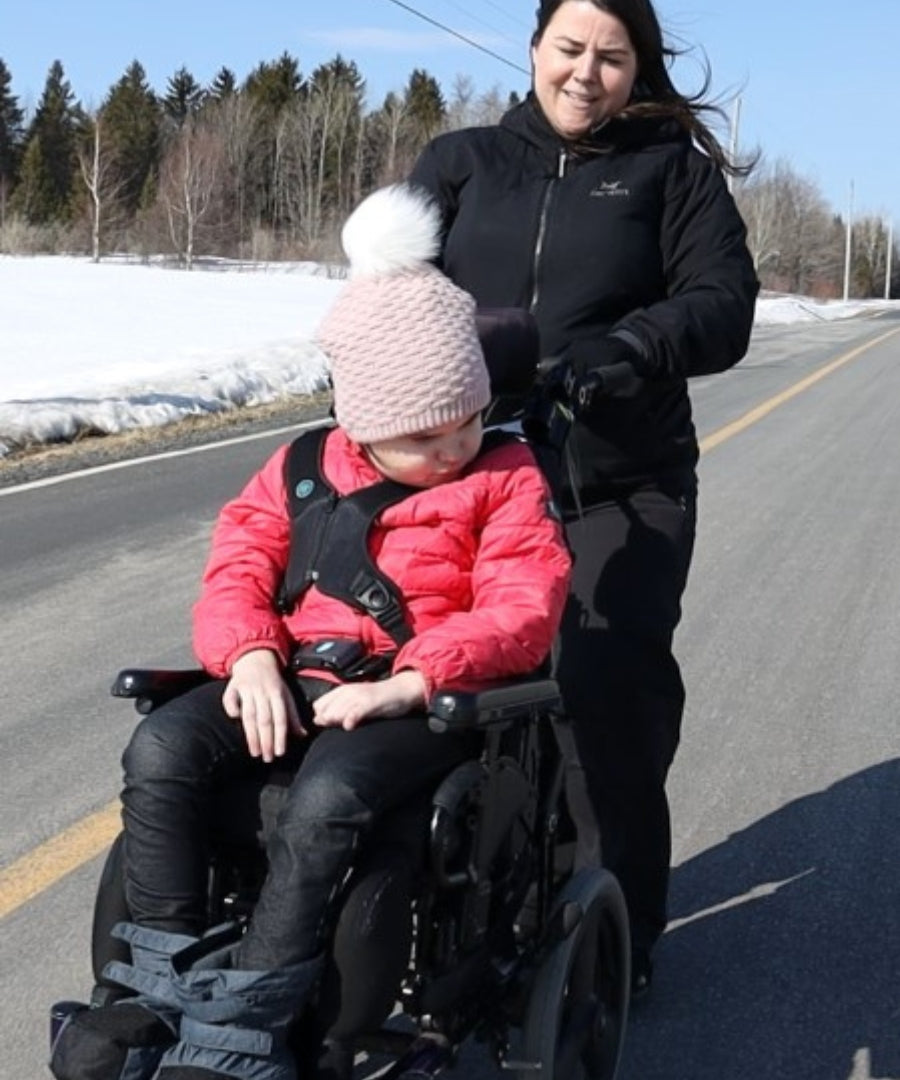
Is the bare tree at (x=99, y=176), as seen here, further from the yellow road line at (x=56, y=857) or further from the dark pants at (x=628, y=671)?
the dark pants at (x=628, y=671)

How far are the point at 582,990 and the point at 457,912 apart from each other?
1.68 feet

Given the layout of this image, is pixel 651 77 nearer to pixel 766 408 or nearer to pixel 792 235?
pixel 766 408

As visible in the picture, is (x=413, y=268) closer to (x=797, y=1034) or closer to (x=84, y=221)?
(x=797, y=1034)

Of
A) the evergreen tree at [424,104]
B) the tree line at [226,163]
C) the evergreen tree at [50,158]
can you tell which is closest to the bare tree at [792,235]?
the tree line at [226,163]

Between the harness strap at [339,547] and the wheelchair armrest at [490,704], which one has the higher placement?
the harness strap at [339,547]

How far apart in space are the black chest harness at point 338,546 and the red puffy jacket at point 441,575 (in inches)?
0.8

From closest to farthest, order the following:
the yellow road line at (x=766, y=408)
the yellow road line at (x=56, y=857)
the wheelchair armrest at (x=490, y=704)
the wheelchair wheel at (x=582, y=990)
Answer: the wheelchair armrest at (x=490, y=704) < the wheelchair wheel at (x=582, y=990) < the yellow road line at (x=56, y=857) < the yellow road line at (x=766, y=408)

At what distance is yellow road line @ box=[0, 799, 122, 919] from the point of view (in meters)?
4.36

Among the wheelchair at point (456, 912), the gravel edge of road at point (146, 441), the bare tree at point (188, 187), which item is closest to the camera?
the wheelchair at point (456, 912)

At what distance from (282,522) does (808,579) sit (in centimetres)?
580

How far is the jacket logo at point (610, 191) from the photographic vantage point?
12.0ft

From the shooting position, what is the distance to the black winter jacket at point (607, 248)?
3.65 m

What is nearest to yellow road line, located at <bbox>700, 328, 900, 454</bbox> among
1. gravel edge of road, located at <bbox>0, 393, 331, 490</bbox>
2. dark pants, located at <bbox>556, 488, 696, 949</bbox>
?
gravel edge of road, located at <bbox>0, 393, 331, 490</bbox>

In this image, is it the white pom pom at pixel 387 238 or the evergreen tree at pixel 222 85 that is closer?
the white pom pom at pixel 387 238
